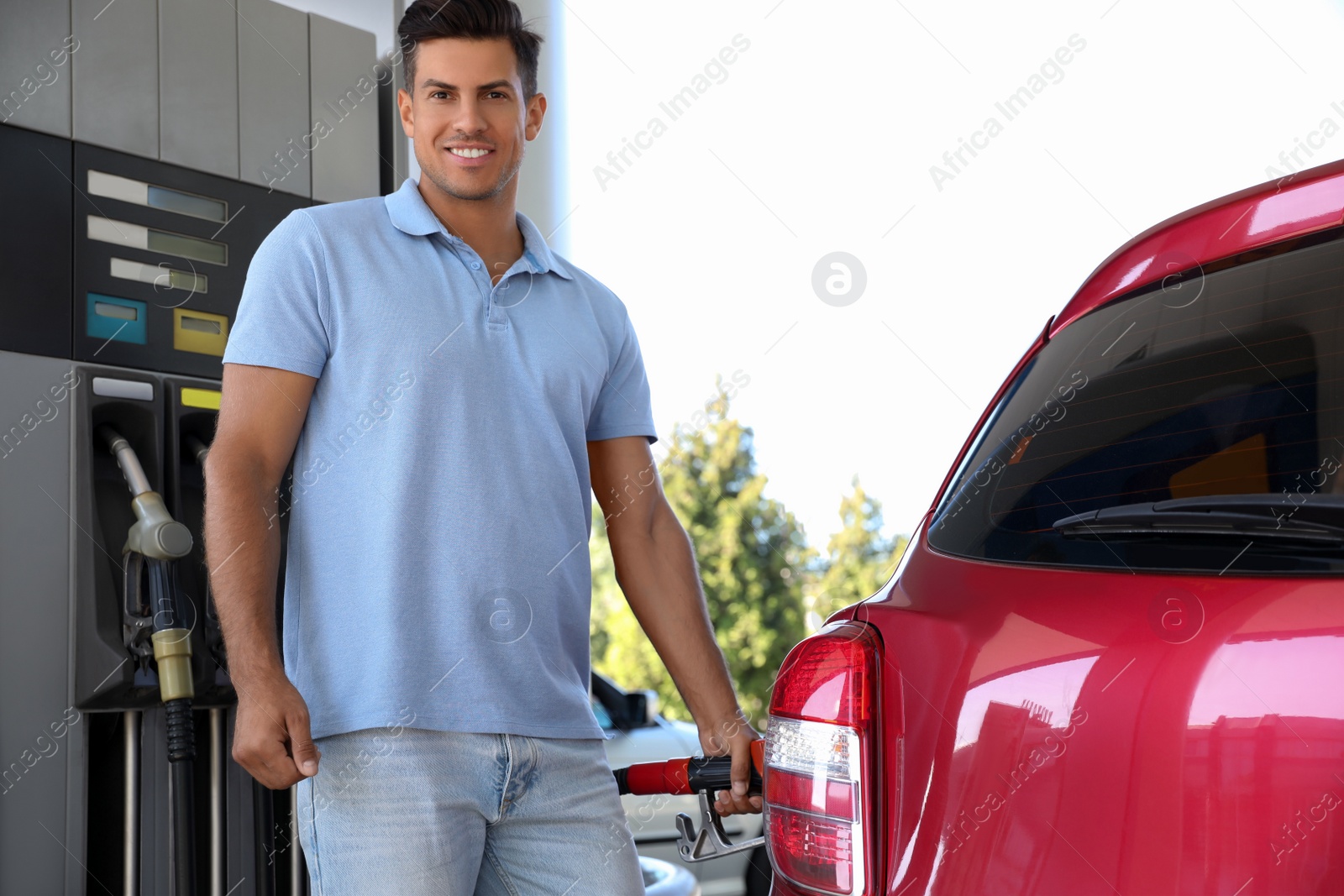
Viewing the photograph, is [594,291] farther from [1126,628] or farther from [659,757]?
[659,757]

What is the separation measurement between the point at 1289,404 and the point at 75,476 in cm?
217

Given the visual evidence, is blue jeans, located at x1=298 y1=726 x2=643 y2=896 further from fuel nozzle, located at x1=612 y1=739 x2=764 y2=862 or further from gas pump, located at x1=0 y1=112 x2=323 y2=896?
gas pump, located at x1=0 y1=112 x2=323 y2=896

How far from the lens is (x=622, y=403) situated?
1.96 metres

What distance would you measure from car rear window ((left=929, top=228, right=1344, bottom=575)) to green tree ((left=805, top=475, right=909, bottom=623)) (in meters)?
20.1

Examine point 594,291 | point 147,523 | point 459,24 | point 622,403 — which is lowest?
point 147,523

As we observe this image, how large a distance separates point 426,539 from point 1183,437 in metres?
0.92

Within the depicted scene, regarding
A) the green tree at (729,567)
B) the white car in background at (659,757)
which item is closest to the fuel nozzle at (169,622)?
the white car in background at (659,757)

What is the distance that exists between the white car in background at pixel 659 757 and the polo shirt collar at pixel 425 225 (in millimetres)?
3068

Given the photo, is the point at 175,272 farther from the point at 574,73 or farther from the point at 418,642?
the point at 574,73

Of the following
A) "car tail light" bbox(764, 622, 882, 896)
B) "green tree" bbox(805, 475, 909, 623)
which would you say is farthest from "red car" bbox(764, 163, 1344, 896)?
"green tree" bbox(805, 475, 909, 623)

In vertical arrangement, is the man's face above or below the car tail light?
above

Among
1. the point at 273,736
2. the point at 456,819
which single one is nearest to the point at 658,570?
the point at 456,819

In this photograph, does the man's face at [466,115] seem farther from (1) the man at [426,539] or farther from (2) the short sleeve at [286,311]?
(2) the short sleeve at [286,311]

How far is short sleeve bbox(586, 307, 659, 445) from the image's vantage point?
196cm
